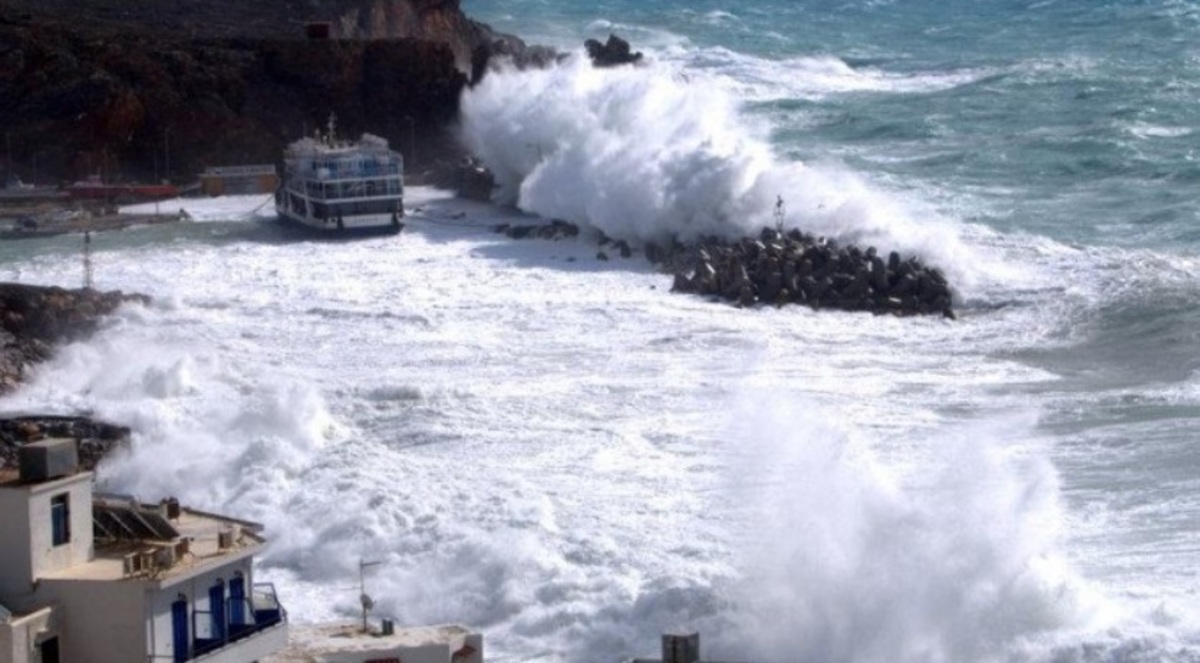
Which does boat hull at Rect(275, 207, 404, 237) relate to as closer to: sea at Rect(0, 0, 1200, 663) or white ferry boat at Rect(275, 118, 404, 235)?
white ferry boat at Rect(275, 118, 404, 235)

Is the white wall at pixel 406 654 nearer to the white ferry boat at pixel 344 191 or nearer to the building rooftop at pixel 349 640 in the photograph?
the building rooftop at pixel 349 640

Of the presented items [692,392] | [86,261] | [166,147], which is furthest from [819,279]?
[166,147]

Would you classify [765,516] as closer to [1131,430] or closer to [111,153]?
[1131,430]

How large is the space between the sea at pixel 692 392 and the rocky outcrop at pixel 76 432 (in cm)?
30

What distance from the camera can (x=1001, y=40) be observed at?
263ft

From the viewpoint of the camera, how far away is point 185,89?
54750 mm

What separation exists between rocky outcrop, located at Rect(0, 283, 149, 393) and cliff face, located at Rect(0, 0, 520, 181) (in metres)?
19.2

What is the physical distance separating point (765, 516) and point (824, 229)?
1974cm

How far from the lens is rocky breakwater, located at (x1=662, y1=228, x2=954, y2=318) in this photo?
128 feet

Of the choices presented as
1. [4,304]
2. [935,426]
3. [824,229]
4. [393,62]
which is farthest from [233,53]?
[935,426]

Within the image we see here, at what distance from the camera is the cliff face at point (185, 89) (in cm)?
5362

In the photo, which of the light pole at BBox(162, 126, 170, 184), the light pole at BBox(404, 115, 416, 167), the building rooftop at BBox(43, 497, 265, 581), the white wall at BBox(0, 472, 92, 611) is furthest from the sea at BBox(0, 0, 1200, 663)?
the white wall at BBox(0, 472, 92, 611)

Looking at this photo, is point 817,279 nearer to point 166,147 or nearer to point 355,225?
point 355,225

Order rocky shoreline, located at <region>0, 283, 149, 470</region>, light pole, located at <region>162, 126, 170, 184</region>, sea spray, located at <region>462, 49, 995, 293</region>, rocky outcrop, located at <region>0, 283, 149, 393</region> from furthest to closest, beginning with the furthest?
light pole, located at <region>162, 126, 170, 184</region>, sea spray, located at <region>462, 49, 995, 293</region>, rocky outcrop, located at <region>0, 283, 149, 393</region>, rocky shoreline, located at <region>0, 283, 149, 470</region>
